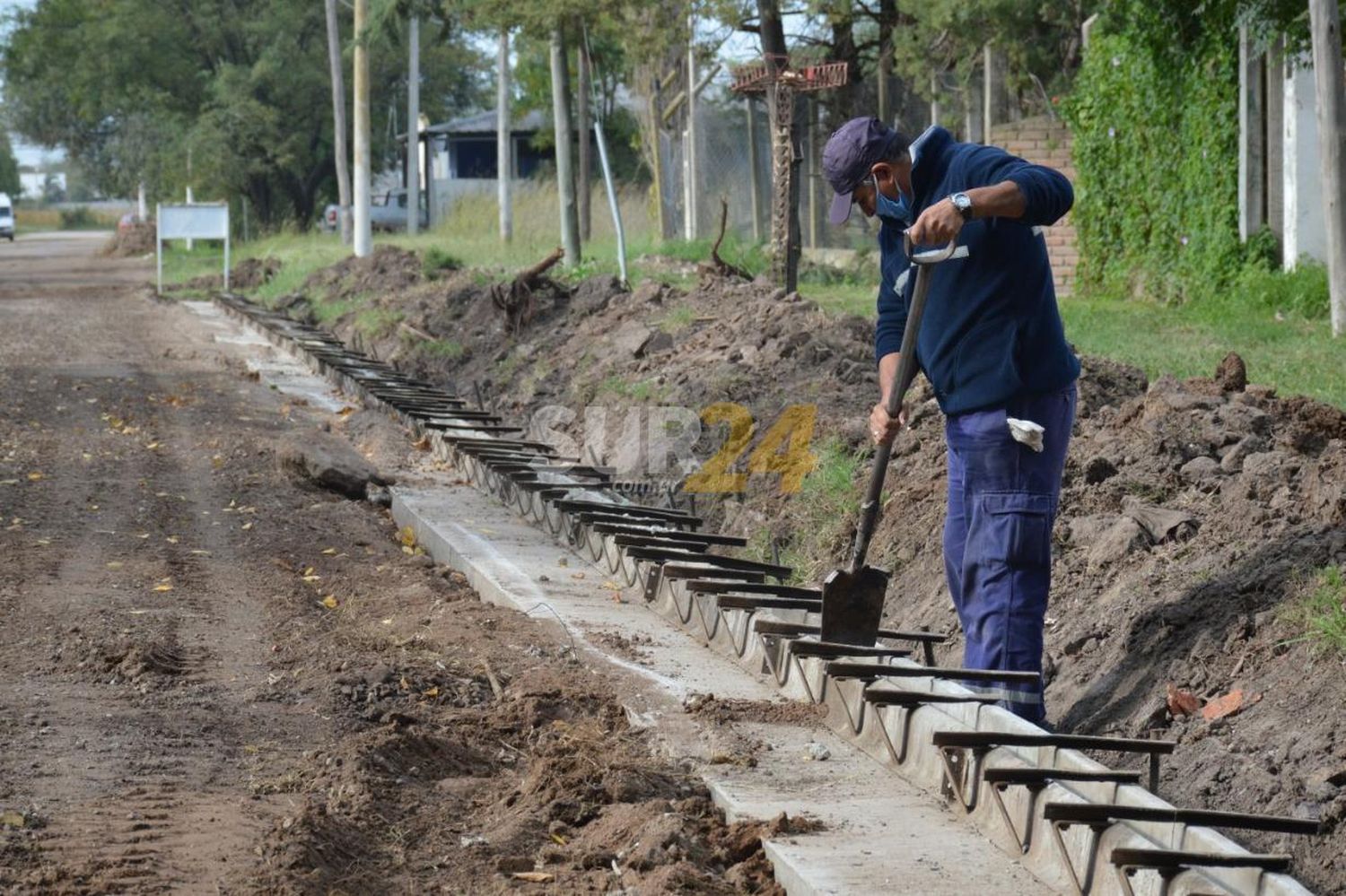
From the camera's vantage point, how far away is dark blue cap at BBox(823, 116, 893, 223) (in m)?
4.98

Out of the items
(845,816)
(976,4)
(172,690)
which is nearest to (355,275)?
(976,4)

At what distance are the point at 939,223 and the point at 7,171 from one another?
11691 centimetres

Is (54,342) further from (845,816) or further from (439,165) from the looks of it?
(439,165)

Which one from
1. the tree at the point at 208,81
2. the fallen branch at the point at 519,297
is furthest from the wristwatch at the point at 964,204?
the tree at the point at 208,81

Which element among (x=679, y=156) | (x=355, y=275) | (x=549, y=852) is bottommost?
(x=549, y=852)

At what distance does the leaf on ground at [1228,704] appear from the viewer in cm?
483

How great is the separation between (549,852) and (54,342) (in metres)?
16.3

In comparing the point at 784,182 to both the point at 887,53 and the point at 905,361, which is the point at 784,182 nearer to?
the point at 887,53

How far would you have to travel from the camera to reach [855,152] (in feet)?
16.3

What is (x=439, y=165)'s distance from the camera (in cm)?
5906

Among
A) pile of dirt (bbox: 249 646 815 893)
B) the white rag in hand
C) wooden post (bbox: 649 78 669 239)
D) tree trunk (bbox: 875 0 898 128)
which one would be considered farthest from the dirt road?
wooden post (bbox: 649 78 669 239)

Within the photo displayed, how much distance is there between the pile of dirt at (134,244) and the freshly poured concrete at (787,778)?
133 feet

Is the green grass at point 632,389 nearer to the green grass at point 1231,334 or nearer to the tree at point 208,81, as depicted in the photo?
the green grass at point 1231,334

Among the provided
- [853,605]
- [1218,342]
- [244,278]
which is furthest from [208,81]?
[853,605]
